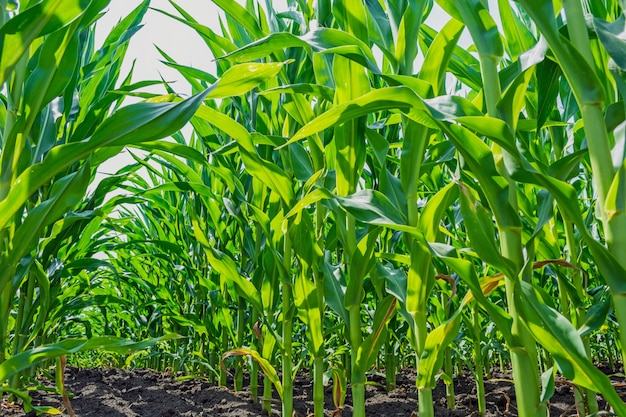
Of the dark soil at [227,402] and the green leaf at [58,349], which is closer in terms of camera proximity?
the green leaf at [58,349]

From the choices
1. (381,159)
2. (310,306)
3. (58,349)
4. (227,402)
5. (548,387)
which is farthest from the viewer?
(227,402)

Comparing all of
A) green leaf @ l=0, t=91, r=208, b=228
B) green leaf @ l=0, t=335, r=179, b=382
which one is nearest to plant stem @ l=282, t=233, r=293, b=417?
green leaf @ l=0, t=335, r=179, b=382

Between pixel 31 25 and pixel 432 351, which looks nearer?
pixel 31 25

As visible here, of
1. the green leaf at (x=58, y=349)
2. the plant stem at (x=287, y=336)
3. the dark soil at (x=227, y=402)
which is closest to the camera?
the green leaf at (x=58, y=349)

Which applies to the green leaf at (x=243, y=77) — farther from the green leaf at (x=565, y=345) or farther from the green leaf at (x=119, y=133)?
the green leaf at (x=565, y=345)

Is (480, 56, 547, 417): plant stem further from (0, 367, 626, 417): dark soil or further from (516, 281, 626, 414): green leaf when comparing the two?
(0, 367, 626, 417): dark soil

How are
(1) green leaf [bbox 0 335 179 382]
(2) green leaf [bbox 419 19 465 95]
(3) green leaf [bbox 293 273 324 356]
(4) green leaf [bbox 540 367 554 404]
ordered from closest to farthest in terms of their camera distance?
1. (4) green leaf [bbox 540 367 554 404]
2. (1) green leaf [bbox 0 335 179 382]
3. (2) green leaf [bbox 419 19 465 95]
4. (3) green leaf [bbox 293 273 324 356]

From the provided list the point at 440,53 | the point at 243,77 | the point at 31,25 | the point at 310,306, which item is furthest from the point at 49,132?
the point at 440,53

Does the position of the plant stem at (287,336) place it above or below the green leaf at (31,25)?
below

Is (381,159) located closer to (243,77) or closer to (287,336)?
(243,77)

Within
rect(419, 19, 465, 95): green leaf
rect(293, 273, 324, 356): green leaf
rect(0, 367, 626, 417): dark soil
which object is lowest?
rect(0, 367, 626, 417): dark soil

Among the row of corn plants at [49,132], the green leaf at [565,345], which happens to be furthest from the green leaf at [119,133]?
the green leaf at [565,345]

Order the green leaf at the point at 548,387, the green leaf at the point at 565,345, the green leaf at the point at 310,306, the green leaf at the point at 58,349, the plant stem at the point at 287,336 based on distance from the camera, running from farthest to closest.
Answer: the plant stem at the point at 287,336, the green leaf at the point at 310,306, the green leaf at the point at 58,349, the green leaf at the point at 548,387, the green leaf at the point at 565,345

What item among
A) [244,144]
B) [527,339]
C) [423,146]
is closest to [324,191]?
Answer: [423,146]
